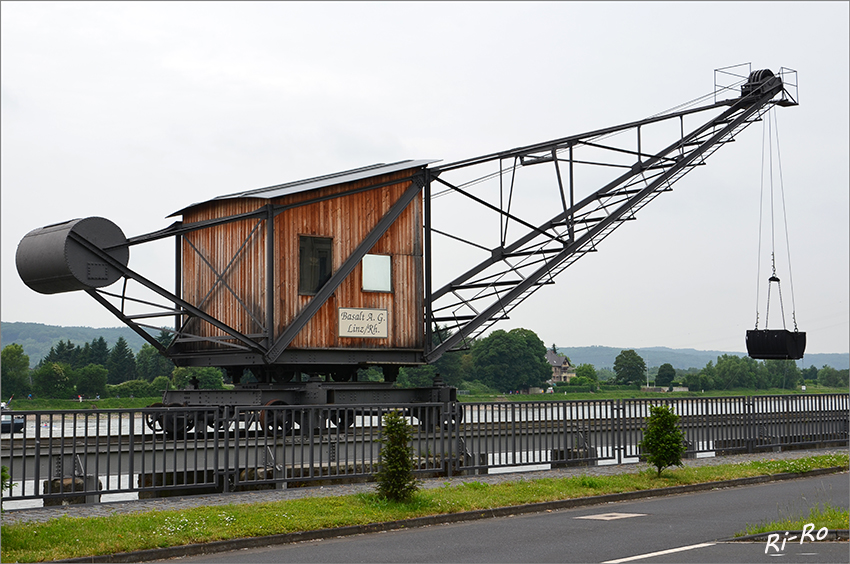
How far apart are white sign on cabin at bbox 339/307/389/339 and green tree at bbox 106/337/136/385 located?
11177 cm

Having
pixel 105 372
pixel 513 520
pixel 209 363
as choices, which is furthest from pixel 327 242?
pixel 105 372

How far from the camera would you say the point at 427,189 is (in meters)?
24.0

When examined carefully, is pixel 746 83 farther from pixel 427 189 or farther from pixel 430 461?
pixel 430 461

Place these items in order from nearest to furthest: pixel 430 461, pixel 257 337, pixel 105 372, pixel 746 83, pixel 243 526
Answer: pixel 243 526 → pixel 430 461 → pixel 257 337 → pixel 746 83 → pixel 105 372

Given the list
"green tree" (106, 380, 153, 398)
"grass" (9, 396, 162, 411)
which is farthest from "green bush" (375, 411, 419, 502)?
"green tree" (106, 380, 153, 398)

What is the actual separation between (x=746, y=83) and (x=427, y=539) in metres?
22.7

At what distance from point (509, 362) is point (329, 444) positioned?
4290 inches

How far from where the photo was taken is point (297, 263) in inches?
840

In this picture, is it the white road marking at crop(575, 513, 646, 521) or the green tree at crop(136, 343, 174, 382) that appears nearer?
the white road marking at crop(575, 513, 646, 521)

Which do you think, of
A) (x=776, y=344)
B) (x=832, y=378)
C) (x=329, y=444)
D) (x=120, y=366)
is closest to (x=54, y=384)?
(x=120, y=366)

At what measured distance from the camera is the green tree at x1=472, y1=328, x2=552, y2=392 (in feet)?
400

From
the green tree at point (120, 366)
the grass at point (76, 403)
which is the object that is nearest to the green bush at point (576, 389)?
the green tree at point (120, 366)

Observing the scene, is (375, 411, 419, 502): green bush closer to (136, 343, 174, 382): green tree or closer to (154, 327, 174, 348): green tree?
(154, 327, 174, 348): green tree

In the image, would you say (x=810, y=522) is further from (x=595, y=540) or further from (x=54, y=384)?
(x=54, y=384)
